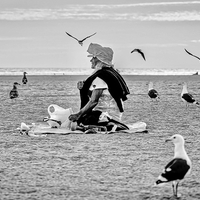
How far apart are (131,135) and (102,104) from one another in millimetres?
935

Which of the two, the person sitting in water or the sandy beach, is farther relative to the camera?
the person sitting in water

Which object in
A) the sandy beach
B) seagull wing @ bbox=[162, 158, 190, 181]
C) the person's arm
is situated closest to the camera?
seagull wing @ bbox=[162, 158, 190, 181]

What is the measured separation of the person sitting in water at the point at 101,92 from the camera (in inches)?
439

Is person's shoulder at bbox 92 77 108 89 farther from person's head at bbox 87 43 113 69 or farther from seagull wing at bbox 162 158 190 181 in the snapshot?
seagull wing at bbox 162 158 190 181

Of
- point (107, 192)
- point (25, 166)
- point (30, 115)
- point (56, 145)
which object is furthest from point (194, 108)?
point (107, 192)

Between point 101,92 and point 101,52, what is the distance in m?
0.75

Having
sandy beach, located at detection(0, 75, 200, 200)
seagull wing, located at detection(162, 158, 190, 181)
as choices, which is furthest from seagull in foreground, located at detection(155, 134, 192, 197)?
sandy beach, located at detection(0, 75, 200, 200)

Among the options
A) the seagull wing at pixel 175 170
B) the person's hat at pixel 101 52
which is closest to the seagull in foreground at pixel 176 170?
the seagull wing at pixel 175 170

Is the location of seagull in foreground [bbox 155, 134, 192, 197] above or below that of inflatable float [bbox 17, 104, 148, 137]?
below

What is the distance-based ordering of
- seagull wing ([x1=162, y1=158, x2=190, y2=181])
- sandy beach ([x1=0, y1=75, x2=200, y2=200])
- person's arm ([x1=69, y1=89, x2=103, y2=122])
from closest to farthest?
seagull wing ([x1=162, y1=158, x2=190, y2=181]), sandy beach ([x1=0, y1=75, x2=200, y2=200]), person's arm ([x1=69, y1=89, x2=103, y2=122])

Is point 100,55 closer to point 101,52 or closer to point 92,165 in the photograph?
point 101,52

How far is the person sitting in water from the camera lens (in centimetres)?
1116

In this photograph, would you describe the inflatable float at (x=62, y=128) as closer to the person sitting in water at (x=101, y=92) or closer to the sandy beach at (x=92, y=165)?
the person sitting in water at (x=101, y=92)

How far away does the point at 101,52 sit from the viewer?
1116 cm
